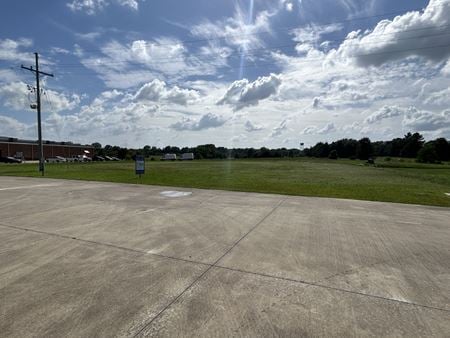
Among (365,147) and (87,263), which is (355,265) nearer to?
(87,263)

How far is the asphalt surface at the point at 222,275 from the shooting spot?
2.74 metres

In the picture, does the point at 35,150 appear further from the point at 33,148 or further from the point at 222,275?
the point at 222,275

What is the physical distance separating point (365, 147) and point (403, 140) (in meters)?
25.0

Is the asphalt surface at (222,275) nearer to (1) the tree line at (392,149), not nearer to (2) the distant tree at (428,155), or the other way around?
(2) the distant tree at (428,155)

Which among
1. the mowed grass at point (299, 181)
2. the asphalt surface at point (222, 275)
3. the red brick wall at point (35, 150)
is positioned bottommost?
the mowed grass at point (299, 181)

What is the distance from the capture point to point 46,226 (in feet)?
20.7

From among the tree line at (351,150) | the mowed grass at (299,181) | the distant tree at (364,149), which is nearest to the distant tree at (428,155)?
the tree line at (351,150)

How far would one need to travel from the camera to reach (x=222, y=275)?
3822 mm

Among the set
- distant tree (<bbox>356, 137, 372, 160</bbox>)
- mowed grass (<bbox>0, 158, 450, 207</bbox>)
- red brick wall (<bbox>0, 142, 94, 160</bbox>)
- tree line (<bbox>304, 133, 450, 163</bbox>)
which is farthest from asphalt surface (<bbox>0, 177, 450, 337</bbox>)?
distant tree (<bbox>356, 137, 372, 160</bbox>)

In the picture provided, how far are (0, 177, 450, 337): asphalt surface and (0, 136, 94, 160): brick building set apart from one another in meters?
95.7

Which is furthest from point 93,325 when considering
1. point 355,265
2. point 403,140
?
point 403,140

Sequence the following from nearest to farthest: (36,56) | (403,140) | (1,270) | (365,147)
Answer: (1,270), (36,56), (365,147), (403,140)

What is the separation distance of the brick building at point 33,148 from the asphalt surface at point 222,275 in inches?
3767

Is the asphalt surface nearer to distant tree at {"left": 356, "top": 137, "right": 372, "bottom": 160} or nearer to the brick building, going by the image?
the brick building
